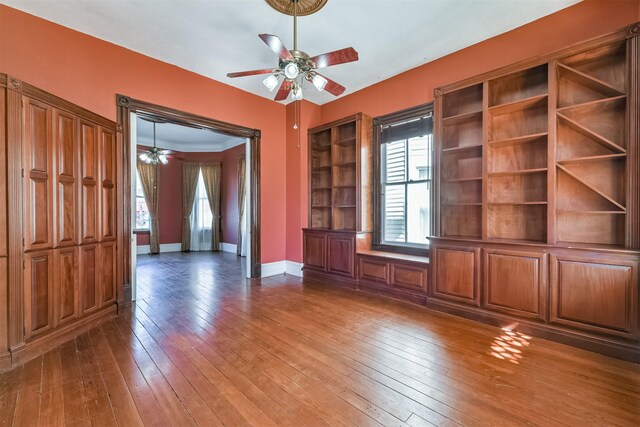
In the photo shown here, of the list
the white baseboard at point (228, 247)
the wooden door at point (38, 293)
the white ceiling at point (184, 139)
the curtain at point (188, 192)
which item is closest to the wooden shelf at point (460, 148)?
the wooden door at point (38, 293)

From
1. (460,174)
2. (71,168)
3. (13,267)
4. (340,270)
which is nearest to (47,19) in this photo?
(71,168)

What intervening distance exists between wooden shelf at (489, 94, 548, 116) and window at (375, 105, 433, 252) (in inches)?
34.7

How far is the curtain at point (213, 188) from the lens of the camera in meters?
8.69

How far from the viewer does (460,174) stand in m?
3.67

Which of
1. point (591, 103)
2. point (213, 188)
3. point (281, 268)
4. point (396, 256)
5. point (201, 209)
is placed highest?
point (591, 103)

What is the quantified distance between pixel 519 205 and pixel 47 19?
18.4 feet

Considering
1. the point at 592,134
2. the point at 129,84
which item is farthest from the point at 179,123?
the point at 592,134

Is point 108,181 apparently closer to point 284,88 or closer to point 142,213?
point 284,88

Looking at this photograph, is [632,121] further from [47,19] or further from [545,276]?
[47,19]

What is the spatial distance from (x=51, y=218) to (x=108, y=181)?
800 millimetres

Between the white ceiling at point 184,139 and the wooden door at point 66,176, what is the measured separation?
416cm

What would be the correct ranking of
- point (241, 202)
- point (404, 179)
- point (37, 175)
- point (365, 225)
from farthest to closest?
point (241, 202)
point (365, 225)
point (404, 179)
point (37, 175)

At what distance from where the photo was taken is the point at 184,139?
314 inches

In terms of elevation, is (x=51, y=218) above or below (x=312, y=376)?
above
